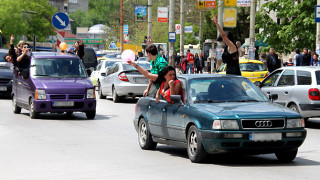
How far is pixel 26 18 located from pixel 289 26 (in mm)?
→ 91110

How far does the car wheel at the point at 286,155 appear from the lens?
439 inches

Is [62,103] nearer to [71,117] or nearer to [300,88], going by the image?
[71,117]

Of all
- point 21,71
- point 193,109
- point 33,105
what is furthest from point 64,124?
point 193,109

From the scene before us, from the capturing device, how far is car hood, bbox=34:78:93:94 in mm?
19172

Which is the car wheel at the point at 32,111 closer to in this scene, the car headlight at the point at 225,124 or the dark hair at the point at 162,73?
the dark hair at the point at 162,73

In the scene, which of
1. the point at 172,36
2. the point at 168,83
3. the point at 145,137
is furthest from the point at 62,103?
the point at 172,36

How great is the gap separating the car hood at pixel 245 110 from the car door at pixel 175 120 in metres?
0.35

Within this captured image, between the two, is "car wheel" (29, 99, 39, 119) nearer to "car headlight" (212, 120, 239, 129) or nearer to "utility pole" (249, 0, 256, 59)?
"car headlight" (212, 120, 239, 129)

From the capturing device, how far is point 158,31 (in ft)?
428

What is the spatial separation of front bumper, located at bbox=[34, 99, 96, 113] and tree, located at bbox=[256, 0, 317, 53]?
66.9 feet

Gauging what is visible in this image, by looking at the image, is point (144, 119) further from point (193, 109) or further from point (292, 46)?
point (292, 46)

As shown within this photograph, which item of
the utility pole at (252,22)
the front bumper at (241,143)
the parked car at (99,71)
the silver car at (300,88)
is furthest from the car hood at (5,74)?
the front bumper at (241,143)

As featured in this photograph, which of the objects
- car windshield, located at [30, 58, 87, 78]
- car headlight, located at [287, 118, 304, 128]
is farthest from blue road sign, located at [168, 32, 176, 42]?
car headlight, located at [287, 118, 304, 128]

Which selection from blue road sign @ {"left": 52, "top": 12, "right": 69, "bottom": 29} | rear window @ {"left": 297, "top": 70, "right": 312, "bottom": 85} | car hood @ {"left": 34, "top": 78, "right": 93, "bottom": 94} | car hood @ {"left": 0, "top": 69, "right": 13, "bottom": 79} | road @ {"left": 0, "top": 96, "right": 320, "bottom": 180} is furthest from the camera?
blue road sign @ {"left": 52, "top": 12, "right": 69, "bottom": 29}
